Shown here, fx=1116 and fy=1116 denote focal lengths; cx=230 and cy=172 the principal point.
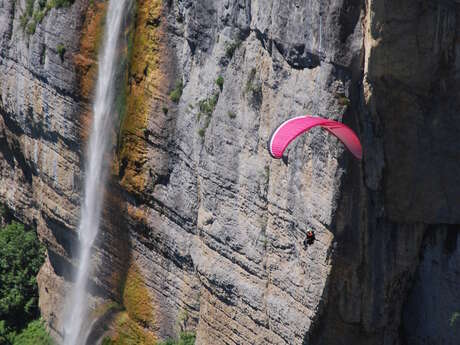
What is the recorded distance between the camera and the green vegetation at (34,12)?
27.9m

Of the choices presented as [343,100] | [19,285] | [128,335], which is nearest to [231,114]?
[343,100]

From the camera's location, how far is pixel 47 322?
3177 cm

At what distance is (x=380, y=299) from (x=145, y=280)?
7954 mm

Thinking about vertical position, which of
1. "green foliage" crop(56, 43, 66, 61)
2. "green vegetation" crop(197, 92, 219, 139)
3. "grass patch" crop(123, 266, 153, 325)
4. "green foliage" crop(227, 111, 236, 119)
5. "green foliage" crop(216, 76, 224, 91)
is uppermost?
"green foliage" crop(56, 43, 66, 61)

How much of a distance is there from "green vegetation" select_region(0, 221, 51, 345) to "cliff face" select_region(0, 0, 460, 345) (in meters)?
2.85

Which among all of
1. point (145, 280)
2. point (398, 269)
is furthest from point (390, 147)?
point (145, 280)

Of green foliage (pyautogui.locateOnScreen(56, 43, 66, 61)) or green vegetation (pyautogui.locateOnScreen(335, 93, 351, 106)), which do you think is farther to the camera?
green foliage (pyautogui.locateOnScreen(56, 43, 66, 61))

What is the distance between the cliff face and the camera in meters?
19.1

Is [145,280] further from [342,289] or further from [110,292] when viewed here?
[342,289]

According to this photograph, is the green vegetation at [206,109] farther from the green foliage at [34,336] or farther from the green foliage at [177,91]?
the green foliage at [34,336]

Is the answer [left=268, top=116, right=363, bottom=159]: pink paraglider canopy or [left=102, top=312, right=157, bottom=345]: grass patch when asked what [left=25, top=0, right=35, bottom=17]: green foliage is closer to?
[left=102, top=312, right=157, bottom=345]: grass patch

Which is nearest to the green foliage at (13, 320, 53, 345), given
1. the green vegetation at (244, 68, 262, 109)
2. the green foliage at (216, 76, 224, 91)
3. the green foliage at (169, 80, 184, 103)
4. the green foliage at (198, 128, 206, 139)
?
the green foliage at (169, 80, 184, 103)

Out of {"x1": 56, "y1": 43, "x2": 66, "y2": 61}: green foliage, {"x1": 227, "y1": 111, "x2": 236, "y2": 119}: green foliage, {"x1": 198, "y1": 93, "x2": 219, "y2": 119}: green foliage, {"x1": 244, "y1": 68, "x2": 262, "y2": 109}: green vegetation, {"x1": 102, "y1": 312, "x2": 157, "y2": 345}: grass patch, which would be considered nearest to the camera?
{"x1": 244, "y1": 68, "x2": 262, "y2": 109}: green vegetation

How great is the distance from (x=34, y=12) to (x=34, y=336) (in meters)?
9.20
